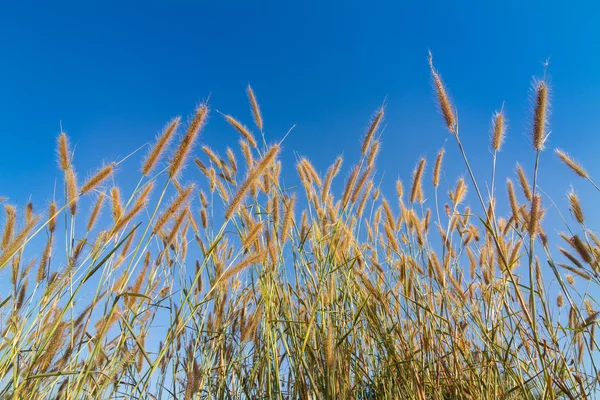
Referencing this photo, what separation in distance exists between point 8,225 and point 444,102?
201cm

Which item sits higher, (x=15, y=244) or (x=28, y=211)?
(x=28, y=211)

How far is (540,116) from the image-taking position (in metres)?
1.70

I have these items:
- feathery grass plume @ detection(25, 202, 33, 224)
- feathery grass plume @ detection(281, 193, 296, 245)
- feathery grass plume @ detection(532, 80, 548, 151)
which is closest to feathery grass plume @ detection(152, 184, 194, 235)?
feathery grass plume @ detection(281, 193, 296, 245)

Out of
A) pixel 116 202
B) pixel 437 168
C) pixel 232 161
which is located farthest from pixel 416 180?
pixel 116 202

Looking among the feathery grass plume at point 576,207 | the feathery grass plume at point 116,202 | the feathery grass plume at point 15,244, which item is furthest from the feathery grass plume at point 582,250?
the feathery grass plume at point 15,244

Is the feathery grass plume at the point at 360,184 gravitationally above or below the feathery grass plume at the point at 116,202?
above

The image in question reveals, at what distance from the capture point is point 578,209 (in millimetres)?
2318

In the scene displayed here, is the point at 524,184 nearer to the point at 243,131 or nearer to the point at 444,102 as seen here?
the point at 444,102

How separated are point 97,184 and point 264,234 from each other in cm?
100

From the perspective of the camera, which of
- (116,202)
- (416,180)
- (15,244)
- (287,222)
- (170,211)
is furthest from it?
(416,180)

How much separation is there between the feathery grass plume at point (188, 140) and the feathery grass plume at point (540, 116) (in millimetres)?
1391

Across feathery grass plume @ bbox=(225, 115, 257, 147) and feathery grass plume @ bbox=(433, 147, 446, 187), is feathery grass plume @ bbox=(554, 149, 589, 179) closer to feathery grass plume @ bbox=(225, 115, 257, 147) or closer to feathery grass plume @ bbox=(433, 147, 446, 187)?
feathery grass plume @ bbox=(433, 147, 446, 187)

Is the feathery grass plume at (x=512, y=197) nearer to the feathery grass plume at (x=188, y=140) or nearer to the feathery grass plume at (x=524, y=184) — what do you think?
the feathery grass plume at (x=524, y=184)

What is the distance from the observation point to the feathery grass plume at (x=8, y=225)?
171cm
